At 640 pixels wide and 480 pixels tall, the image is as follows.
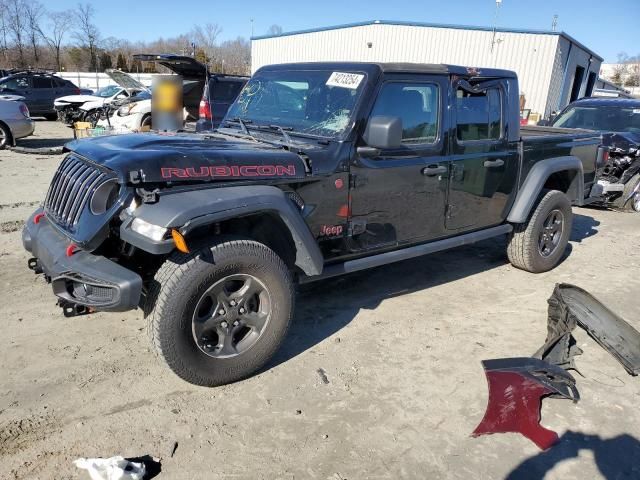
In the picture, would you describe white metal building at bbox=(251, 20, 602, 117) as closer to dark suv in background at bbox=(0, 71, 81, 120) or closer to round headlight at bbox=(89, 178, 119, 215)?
dark suv in background at bbox=(0, 71, 81, 120)

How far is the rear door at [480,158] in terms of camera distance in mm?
4305

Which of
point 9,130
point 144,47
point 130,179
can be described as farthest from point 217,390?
point 144,47

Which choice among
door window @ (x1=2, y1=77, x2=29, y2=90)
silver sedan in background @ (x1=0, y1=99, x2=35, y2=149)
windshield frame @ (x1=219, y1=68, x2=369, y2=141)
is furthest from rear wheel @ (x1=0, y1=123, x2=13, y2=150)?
windshield frame @ (x1=219, y1=68, x2=369, y2=141)

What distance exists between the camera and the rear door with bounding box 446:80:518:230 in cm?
430

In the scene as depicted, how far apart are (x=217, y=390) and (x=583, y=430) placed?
2206 mm

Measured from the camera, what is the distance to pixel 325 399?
10.3ft

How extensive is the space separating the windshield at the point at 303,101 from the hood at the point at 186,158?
451 mm

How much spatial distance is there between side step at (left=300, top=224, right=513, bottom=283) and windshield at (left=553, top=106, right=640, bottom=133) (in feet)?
18.3

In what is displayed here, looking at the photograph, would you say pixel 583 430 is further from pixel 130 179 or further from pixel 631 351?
pixel 130 179

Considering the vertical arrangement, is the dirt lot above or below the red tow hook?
below

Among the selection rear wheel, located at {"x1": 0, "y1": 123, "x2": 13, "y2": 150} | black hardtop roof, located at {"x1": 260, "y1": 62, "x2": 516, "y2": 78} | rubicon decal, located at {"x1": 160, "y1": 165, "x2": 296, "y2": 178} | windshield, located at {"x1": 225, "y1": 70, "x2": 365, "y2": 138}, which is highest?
black hardtop roof, located at {"x1": 260, "y1": 62, "x2": 516, "y2": 78}

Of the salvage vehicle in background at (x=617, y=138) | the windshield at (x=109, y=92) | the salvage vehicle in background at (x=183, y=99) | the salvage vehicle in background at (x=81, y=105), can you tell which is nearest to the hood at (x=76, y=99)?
the salvage vehicle in background at (x=81, y=105)

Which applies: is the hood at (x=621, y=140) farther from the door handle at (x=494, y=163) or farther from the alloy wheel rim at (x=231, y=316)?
the alloy wheel rim at (x=231, y=316)

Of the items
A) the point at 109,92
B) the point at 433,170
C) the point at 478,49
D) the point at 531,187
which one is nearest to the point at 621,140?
the point at 531,187
